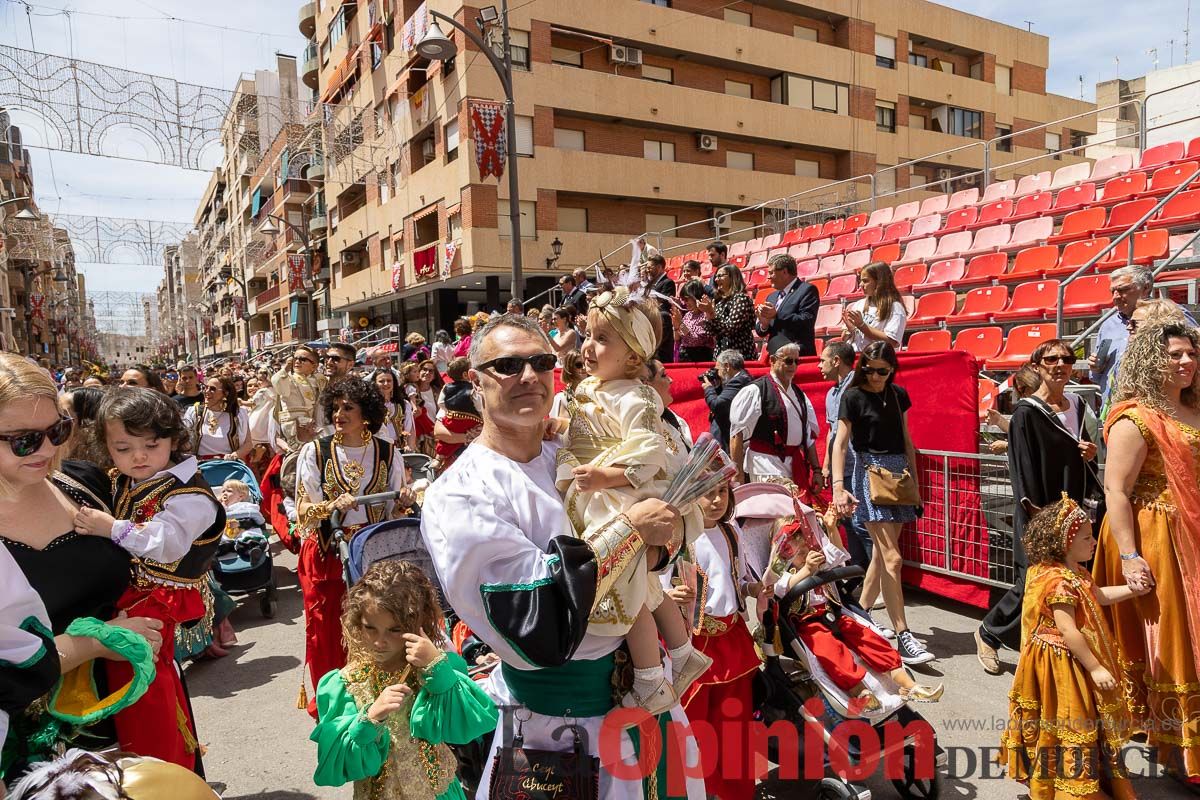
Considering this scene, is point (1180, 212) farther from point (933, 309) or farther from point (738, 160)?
point (738, 160)

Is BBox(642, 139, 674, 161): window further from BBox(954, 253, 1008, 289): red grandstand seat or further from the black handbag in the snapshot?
the black handbag

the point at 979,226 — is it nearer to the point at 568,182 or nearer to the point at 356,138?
the point at 568,182

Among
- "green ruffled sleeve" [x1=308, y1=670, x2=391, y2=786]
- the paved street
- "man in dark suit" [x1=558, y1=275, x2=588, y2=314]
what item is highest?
"man in dark suit" [x1=558, y1=275, x2=588, y2=314]

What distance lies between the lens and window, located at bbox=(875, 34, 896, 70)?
32812mm

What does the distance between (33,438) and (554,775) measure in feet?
5.76

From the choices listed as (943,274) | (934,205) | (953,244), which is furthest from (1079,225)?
(934,205)

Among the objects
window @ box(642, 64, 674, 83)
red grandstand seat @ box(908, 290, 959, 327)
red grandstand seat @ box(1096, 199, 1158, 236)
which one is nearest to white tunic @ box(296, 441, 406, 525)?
red grandstand seat @ box(908, 290, 959, 327)

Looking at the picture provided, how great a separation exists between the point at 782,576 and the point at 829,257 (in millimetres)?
15129

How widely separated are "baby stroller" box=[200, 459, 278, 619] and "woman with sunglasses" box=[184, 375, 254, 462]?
4.49ft

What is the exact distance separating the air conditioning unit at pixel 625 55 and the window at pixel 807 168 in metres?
8.88

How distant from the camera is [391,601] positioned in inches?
103

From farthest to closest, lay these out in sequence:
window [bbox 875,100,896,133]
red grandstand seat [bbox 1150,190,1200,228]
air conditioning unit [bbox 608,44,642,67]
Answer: window [bbox 875,100,896,133]
air conditioning unit [bbox 608,44,642,67]
red grandstand seat [bbox 1150,190,1200,228]

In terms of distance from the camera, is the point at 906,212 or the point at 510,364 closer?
the point at 510,364

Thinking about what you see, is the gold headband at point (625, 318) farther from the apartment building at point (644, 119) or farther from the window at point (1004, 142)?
the window at point (1004, 142)
